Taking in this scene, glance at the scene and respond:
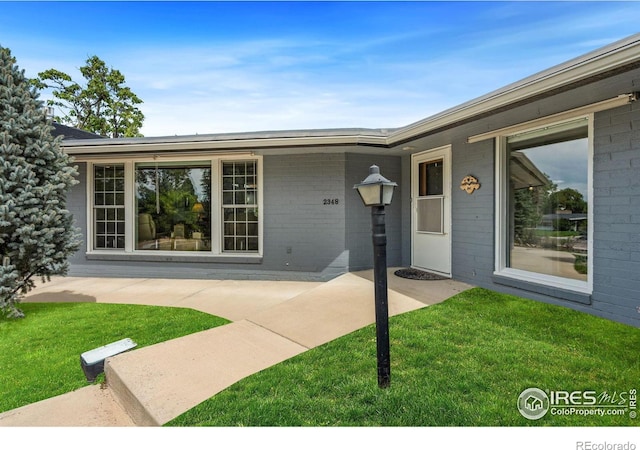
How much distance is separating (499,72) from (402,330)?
16.4ft

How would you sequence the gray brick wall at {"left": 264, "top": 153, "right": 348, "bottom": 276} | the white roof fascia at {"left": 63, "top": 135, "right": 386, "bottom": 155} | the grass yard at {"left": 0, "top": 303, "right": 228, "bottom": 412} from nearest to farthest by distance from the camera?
the grass yard at {"left": 0, "top": 303, "right": 228, "bottom": 412}
the white roof fascia at {"left": 63, "top": 135, "right": 386, "bottom": 155}
the gray brick wall at {"left": 264, "top": 153, "right": 348, "bottom": 276}

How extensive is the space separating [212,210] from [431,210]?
4420 millimetres

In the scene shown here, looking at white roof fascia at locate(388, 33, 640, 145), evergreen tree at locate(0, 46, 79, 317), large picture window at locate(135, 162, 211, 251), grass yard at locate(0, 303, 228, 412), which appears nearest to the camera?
white roof fascia at locate(388, 33, 640, 145)

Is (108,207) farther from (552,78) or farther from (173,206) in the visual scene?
(552,78)

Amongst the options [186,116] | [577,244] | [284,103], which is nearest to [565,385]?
[577,244]

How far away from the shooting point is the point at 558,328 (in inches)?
135

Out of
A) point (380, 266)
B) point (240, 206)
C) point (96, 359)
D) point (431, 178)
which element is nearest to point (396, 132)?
point (431, 178)

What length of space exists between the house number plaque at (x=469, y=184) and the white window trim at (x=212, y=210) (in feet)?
12.3

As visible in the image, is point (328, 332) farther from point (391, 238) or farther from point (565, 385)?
point (391, 238)

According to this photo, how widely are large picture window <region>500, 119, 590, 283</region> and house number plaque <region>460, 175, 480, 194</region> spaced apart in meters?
0.45

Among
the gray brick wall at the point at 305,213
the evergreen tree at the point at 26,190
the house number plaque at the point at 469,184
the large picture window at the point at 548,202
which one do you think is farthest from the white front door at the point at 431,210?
the evergreen tree at the point at 26,190

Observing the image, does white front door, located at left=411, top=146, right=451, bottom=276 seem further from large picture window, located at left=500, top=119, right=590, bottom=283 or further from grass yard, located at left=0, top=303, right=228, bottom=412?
grass yard, located at left=0, top=303, right=228, bottom=412

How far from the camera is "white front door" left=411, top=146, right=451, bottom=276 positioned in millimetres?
5837

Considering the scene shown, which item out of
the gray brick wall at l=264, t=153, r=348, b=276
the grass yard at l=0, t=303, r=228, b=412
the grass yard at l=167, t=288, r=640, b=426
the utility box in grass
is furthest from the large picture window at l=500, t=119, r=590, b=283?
the utility box in grass
